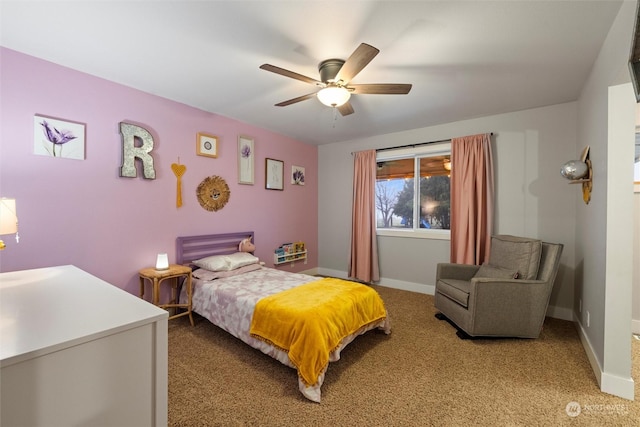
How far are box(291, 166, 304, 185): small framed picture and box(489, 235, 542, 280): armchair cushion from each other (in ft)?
10.1

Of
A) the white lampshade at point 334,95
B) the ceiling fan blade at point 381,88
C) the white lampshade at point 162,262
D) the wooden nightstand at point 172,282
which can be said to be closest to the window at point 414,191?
the ceiling fan blade at point 381,88

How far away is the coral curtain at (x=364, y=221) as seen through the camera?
4.45 metres

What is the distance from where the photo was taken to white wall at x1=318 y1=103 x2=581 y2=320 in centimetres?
314

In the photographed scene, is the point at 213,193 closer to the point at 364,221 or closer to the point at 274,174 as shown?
the point at 274,174

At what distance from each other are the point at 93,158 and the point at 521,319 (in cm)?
432

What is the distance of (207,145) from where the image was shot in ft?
11.4

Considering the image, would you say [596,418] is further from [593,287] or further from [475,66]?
[475,66]

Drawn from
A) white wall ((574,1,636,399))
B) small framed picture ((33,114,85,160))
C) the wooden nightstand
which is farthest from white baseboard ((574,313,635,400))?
small framed picture ((33,114,85,160))

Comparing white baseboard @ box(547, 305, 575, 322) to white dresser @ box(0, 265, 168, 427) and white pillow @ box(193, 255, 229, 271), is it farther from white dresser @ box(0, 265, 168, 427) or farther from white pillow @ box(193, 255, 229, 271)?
white dresser @ box(0, 265, 168, 427)

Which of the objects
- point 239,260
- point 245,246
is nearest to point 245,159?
point 245,246

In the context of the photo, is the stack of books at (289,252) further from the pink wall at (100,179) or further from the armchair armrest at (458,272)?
the armchair armrest at (458,272)

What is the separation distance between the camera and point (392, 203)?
4535 mm

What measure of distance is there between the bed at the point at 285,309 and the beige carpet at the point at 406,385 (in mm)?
165

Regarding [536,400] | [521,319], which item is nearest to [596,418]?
[536,400]
